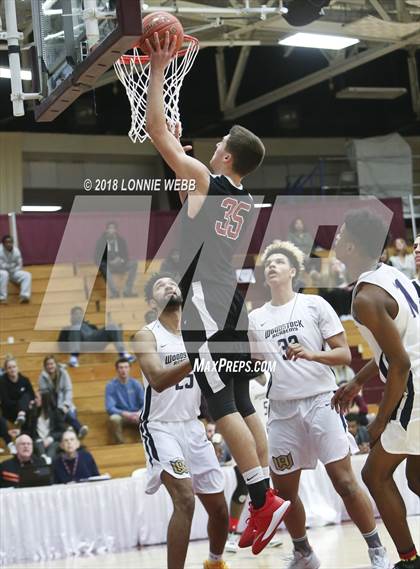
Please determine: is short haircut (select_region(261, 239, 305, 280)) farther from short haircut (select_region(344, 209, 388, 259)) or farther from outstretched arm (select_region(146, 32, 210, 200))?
outstretched arm (select_region(146, 32, 210, 200))

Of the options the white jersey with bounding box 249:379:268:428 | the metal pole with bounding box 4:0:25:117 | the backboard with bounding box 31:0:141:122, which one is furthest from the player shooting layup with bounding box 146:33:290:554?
the white jersey with bounding box 249:379:268:428

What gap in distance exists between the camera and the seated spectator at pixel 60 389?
1425cm

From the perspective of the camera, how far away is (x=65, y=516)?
431 inches

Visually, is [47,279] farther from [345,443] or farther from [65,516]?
[345,443]

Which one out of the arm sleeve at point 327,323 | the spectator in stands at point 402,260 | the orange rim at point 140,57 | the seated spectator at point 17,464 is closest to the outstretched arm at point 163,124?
the orange rim at point 140,57

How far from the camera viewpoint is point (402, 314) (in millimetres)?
6203

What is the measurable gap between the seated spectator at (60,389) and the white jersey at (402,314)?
8610 mm

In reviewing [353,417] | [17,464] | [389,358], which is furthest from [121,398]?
[389,358]

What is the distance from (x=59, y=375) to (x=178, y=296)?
755cm

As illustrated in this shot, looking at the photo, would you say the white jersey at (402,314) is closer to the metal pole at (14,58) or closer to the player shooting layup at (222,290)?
the player shooting layup at (222,290)

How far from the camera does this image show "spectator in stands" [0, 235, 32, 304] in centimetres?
1836

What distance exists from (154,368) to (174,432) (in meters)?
0.75

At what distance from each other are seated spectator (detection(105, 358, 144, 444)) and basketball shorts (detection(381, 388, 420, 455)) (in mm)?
8786

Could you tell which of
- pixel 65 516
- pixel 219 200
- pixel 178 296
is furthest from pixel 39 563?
pixel 219 200
